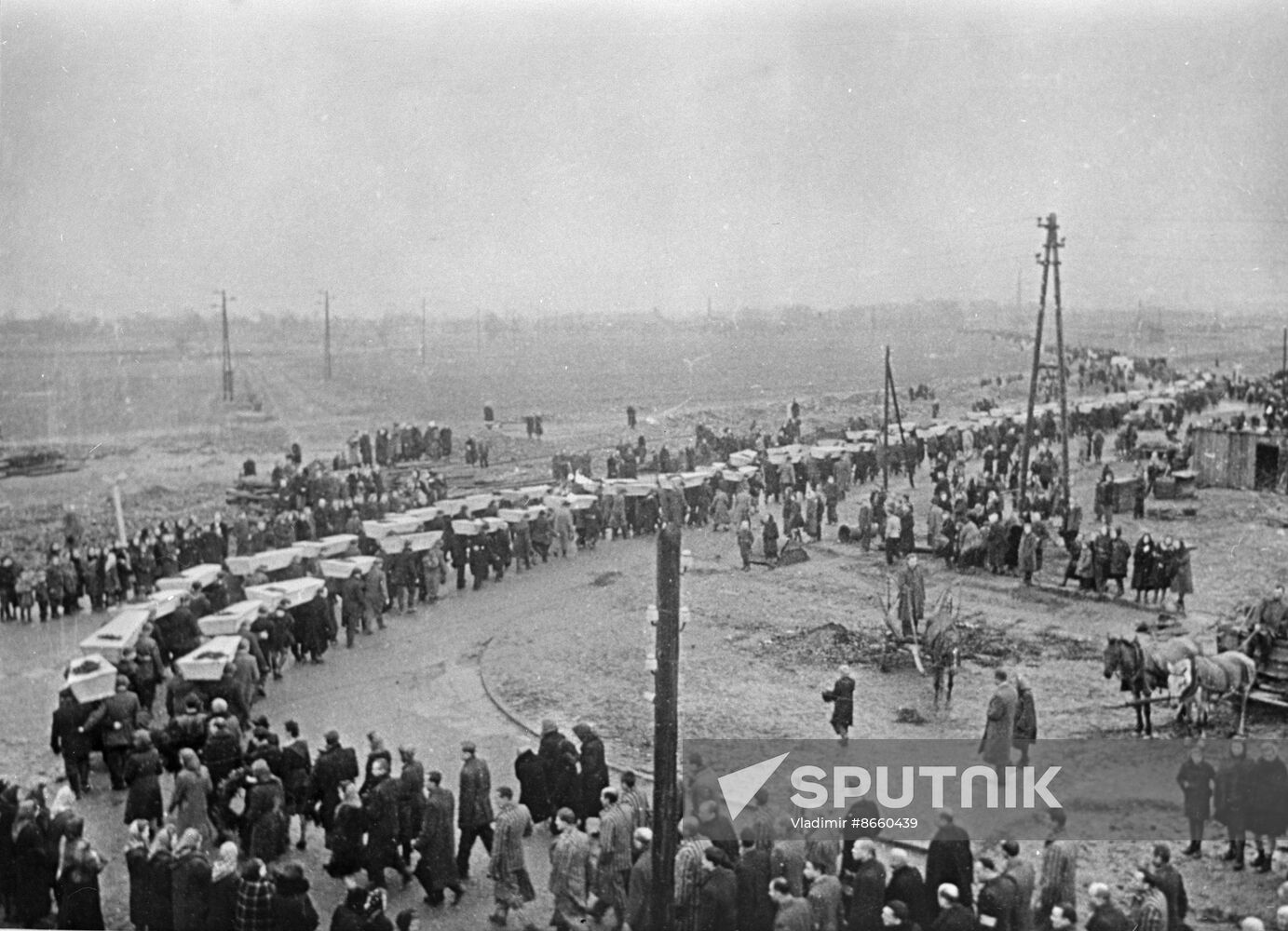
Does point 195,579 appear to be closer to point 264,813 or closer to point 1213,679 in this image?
point 264,813

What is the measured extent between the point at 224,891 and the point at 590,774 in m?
3.77

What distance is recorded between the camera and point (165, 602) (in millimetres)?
16703

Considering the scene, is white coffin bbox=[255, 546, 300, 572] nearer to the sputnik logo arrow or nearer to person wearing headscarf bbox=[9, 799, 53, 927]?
person wearing headscarf bbox=[9, 799, 53, 927]

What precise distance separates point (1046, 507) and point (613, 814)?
18932mm

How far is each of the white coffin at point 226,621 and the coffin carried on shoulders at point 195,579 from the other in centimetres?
174

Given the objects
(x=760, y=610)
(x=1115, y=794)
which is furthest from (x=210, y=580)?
(x=1115, y=794)

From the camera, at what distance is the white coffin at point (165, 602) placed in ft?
53.8

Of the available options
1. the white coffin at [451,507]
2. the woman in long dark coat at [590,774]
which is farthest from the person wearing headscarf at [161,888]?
the white coffin at [451,507]

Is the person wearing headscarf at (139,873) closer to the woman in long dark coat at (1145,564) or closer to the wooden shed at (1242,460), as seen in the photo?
the woman in long dark coat at (1145,564)

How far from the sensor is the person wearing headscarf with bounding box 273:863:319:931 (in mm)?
8375

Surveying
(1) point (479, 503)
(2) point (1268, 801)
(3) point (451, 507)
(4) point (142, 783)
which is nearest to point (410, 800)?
(4) point (142, 783)

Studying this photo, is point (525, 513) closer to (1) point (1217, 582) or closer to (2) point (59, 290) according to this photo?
(1) point (1217, 582)

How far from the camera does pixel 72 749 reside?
12492 millimetres

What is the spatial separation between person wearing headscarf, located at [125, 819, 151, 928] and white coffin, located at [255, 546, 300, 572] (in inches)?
411
